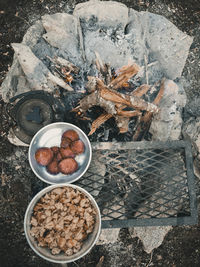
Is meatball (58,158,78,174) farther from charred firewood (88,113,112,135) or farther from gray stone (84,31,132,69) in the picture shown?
gray stone (84,31,132,69)

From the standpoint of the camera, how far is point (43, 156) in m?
2.14

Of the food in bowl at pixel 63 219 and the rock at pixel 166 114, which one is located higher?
the rock at pixel 166 114

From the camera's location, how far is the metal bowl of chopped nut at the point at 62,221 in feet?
6.59

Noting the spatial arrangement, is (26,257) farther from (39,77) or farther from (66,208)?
(39,77)

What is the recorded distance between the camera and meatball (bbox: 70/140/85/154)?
2174mm

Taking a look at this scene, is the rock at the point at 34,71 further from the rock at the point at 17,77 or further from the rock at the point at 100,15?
the rock at the point at 100,15

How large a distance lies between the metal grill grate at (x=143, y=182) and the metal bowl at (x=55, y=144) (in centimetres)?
9

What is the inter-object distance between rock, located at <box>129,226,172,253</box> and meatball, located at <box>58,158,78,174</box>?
1.01 meters

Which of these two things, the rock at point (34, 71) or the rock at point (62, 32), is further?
the rock at point (62, 32)

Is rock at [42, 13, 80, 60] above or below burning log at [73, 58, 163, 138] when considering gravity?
above

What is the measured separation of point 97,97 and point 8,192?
1346mm

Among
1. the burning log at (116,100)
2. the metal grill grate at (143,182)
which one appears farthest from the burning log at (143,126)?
the metal grill grate at (143,182)

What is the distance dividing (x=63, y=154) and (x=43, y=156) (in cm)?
16

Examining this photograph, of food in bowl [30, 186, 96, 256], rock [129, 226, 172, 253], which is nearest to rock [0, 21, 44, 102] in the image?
food in bowl [30, 186, 96, 256]
